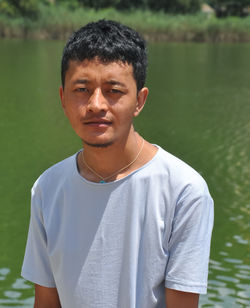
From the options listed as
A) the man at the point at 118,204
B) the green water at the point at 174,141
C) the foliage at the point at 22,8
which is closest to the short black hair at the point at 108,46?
the man at the point at 118,204

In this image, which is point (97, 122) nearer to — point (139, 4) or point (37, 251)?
point (37, 251)

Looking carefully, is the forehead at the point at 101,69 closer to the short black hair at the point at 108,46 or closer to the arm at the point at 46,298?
the short black hair at the point at 108,46

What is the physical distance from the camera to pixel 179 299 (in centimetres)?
122

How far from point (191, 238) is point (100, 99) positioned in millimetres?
335

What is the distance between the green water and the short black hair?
1898 millimetres

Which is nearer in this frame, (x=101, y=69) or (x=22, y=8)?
(x=101, y=69)

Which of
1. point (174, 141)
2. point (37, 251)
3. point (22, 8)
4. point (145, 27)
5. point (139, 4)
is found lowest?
point (37, 251)

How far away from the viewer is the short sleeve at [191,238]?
1.19 metres

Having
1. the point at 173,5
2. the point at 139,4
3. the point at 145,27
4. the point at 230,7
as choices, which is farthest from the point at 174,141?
the point at 230,7

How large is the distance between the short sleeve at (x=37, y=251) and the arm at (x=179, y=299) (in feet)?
0.96

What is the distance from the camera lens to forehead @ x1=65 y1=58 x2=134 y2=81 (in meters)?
1.20

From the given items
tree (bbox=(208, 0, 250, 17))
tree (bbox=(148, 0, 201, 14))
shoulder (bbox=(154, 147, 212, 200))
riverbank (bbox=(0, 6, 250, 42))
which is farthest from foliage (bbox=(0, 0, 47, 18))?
shoulder (bbox=(154, 147, 212, 200))

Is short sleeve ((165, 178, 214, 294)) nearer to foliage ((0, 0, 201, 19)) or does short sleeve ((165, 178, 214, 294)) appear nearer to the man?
the man

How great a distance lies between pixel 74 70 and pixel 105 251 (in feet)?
1.25
